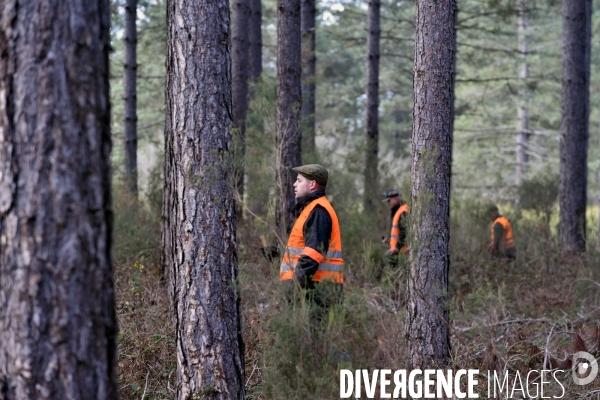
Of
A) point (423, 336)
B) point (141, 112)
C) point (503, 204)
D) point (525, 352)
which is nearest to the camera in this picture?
point (423, 336)

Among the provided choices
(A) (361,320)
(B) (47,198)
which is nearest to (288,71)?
(A) (361,320)

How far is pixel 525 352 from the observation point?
6711 mm

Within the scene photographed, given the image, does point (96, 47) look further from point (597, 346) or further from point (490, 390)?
point (597, 346)

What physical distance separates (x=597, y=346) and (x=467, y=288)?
395cm

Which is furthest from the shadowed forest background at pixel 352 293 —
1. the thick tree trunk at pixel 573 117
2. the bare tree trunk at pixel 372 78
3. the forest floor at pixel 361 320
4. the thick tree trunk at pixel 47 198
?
the thick tree trunk at pixel 47 198

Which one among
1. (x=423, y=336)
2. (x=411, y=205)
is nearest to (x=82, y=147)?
(x=411, y=205)

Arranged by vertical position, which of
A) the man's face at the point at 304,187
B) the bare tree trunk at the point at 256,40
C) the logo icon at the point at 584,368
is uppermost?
the bare tree trunk at the point at 256,40

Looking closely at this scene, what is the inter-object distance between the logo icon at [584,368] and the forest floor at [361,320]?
6 cm

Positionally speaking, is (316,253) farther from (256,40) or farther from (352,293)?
(256,40)

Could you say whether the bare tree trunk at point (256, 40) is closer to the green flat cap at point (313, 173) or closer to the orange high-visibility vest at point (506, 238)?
the orange high-visibility vest at point (506, 238)

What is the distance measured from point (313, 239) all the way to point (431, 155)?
1366mm

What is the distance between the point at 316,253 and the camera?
17.3 feet

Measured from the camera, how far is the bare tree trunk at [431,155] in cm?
607

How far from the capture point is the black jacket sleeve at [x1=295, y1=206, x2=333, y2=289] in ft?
17.1
